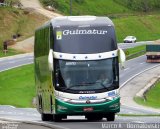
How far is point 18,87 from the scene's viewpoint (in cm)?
7056

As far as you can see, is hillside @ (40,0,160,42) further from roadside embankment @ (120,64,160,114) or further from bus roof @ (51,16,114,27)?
bus roof @ (51,16,114,27)

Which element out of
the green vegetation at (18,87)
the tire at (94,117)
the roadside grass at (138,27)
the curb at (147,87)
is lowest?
the roadside grass at (138,27)

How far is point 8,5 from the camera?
11419 cm

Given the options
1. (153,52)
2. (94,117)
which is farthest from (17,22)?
(94,117)

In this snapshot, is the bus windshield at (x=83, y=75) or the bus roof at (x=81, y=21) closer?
the bus windshield at (x=83, y=75)

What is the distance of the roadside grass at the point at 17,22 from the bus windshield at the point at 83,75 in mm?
71353

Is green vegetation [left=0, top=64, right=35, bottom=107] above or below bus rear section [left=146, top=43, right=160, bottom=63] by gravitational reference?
above

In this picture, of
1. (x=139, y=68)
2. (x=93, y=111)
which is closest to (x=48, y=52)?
(x=93, y=111)

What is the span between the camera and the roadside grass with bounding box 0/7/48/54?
4122 inches

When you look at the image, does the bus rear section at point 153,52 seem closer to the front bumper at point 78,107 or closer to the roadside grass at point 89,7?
the roadside grass at point 89,7

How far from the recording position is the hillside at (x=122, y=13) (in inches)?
5256

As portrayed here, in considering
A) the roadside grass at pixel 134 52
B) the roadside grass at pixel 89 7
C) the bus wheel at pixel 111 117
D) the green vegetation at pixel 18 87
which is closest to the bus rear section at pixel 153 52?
the roadside grass at pixel 134 52

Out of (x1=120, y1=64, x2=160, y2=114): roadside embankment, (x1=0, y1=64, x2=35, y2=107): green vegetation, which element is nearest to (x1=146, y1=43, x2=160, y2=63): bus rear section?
(x1=120, y1=64, x2=160, y2=114): roadside embankment

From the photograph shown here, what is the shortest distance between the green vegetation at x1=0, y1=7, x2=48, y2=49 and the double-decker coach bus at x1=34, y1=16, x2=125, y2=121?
70.9 meters
